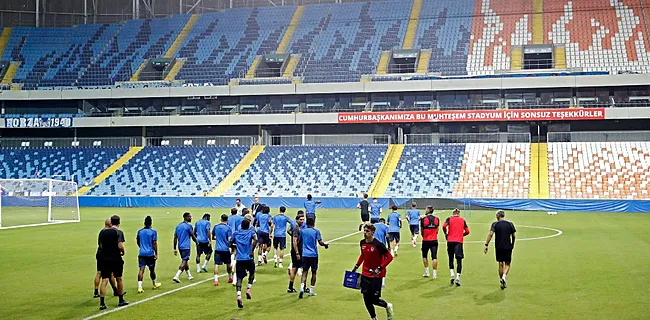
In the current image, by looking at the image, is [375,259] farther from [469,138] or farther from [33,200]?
[469,138]

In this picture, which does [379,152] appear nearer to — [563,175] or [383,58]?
[383,58]

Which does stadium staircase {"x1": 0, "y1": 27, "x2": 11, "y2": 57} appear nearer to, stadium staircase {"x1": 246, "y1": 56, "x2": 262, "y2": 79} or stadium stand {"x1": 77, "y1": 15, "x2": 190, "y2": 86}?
stadium stand {"x1": 77, "y1": 15, "x2": 190, "y2": 86}

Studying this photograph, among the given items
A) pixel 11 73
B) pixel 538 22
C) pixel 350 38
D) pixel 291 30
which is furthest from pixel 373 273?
pixel 11 73

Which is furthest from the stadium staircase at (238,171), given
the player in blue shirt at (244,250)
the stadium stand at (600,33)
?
the player in blue shirt at (244,250)

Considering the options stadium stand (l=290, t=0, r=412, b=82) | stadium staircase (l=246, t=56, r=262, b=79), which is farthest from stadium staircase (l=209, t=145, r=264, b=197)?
stadium stand (l=290, t=0, r=412, b=82)

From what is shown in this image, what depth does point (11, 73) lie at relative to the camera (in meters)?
76.9

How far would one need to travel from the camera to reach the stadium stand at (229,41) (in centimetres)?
7331

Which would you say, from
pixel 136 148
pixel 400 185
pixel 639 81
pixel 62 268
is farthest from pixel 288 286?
pixel 136 148

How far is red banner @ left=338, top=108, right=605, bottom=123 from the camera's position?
205ft

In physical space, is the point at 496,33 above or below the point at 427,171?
above

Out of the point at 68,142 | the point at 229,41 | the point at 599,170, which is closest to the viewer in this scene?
the point at 599,170

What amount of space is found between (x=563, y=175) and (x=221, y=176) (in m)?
31.7

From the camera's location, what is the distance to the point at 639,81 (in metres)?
61.0

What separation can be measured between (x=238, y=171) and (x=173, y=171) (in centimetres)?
672
